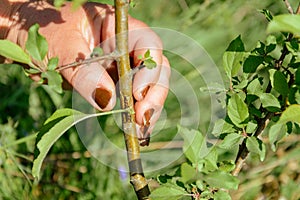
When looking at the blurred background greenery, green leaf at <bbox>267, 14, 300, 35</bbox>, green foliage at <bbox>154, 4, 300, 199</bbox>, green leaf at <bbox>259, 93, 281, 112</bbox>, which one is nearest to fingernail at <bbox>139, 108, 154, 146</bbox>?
green foliage at <bbox>154, 4, 300, 199</bbox>

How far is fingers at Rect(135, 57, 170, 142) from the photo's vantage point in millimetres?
955

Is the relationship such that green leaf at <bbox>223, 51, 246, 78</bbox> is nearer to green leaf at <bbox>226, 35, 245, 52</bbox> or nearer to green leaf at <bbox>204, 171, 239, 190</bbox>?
green leaf at <bbox>226, 35, 245, 52</bbox>

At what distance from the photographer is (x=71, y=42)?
1.17 meters

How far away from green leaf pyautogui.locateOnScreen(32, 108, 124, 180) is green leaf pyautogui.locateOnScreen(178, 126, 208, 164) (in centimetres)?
14

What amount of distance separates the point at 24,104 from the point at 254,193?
840 mm

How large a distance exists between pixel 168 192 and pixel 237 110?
140 mm

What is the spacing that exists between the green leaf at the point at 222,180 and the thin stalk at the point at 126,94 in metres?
0.13

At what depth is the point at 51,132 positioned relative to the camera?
2.45ft

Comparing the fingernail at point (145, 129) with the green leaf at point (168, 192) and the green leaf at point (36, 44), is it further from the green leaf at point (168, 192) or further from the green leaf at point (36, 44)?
the green leaf at point (36, 44)

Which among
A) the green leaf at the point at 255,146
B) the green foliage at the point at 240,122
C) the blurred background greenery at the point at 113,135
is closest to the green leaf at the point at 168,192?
the green foliage at the point at 240,122

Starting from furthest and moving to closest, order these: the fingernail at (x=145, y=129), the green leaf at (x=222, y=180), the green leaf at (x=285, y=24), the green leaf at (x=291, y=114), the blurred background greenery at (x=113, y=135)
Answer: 1. the blurred background greenery at (x=113, y=135)
2. the fingernail at (x=145, y=129)
3. the green leaf at (x=222, y=180)
4. the green leaf at (x=291, y=114)
5. the green leaf at (x=285, y=24)

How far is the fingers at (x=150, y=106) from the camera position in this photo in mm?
955

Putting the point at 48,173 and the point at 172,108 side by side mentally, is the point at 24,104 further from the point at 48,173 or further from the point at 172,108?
the point at 172,108

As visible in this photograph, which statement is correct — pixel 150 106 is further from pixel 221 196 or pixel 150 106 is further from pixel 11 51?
pixel 11 51
